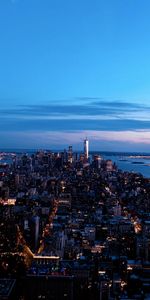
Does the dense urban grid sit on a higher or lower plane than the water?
lower

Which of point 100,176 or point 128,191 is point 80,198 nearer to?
point 128,191

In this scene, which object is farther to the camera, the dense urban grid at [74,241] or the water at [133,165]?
the water at [133,165]

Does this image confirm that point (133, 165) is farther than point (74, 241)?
Yes

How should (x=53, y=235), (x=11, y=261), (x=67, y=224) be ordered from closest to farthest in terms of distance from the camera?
(x=11, y=261) < (x=53, y=235) < (x=67, y=224)

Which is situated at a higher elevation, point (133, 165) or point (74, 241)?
point (133, 165)

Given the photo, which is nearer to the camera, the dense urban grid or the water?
the dense urban grid

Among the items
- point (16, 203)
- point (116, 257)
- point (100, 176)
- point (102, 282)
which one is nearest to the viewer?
point (102, 282)

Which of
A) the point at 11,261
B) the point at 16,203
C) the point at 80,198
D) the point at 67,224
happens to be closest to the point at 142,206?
the point at 80,198

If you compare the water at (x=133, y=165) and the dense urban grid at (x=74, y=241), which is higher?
the water at (x=133, y=165)
